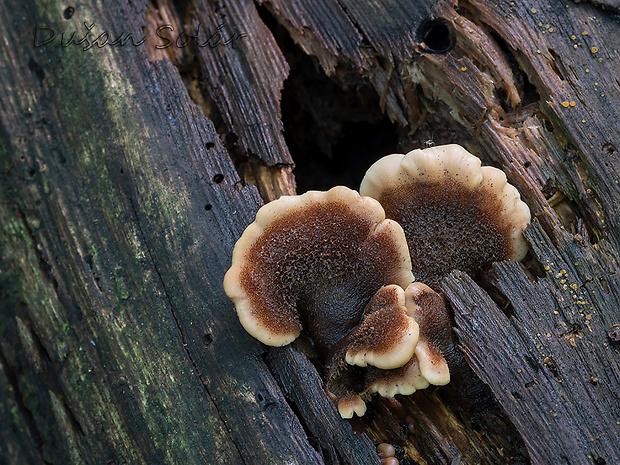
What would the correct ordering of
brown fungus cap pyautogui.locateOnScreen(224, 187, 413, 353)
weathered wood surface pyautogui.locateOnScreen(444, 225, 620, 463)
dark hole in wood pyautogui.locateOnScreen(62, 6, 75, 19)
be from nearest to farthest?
weathered wood surface pyautogui.locateOnScreen(444, 225, 620, 463)
brown fungus cap pyautogui.locateOnScreen(224, 187, 413, 353)
dark hole in wood pyautogui.locateOnScreen(62, 6, 75, 19)

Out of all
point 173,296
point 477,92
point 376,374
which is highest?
point 477,92

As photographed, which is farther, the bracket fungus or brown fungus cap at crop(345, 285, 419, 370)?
the bracket fungus

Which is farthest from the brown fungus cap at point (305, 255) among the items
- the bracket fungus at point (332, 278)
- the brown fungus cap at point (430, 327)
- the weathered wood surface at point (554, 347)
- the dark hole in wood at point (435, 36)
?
the dark hole in wood at point (435, 36)

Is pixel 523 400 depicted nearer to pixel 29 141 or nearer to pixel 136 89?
pixel 136 89

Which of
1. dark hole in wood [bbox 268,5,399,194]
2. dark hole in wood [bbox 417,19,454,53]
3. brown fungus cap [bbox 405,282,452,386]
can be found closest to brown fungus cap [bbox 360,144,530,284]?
brown fungus cap [bbox 405,282,452,386]

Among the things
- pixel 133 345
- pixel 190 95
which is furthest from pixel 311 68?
pixel 133 345

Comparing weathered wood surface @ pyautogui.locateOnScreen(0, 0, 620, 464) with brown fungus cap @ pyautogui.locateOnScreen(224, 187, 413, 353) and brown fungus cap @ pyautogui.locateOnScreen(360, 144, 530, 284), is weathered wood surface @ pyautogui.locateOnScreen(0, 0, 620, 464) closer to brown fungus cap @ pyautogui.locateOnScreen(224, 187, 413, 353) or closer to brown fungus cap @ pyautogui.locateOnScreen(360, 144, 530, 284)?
brown fungus cap @ pyautogui.locateOnScreen(360, 144, 530, 284)
